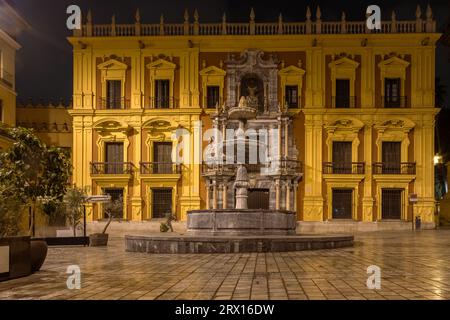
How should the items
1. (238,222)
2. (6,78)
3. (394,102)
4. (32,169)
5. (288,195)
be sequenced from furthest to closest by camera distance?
(394,102) → (6,78) → (288,195) → (238,222) → (32,169)

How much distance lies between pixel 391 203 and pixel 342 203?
2715mm

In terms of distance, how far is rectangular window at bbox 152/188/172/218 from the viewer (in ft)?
111

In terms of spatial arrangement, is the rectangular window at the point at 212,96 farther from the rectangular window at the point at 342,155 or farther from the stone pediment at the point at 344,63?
the rectangular window at the point at 342,155

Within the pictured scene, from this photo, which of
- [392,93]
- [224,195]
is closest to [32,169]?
[224,195]

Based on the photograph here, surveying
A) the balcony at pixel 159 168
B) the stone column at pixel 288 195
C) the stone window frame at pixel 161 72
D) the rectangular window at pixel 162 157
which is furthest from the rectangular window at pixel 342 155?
the stone window frame at pixel 161 72

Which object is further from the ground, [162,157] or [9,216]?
[162,157]

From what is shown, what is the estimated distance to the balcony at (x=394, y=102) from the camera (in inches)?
1325

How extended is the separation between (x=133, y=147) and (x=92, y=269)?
23253 mm

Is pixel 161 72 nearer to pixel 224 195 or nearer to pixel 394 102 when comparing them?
pixel 224 195

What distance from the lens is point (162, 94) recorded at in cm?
3456
